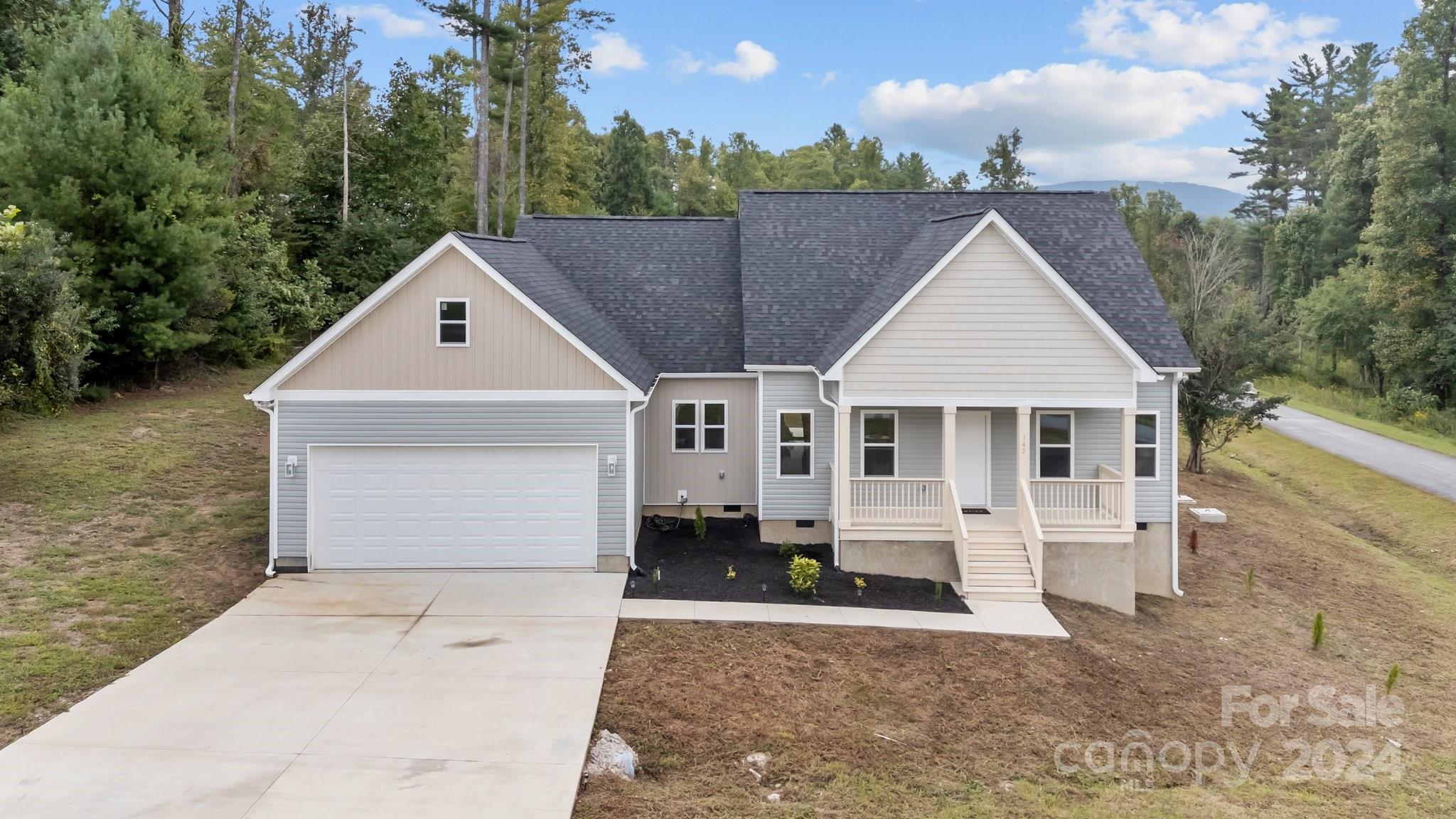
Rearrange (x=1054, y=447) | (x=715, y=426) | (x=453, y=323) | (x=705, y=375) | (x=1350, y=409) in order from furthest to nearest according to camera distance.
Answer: (x=1350, y=409)
(x=715, y=426)
(x=705, y=375)
(x=1054, y=447)
(x=453, y=323)

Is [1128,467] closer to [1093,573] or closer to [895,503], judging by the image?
[1093,573]

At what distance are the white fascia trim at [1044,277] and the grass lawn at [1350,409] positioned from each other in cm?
2055

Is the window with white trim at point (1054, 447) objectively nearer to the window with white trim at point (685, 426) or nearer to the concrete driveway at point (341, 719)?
the window with white trim at point (685, 426)

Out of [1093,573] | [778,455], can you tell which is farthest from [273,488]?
[1093,573]

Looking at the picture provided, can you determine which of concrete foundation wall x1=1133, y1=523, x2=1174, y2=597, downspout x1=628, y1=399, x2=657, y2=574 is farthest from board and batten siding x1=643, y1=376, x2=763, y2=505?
concrete foundation wall x1=1133, y1=523, x2=1174, y2=597

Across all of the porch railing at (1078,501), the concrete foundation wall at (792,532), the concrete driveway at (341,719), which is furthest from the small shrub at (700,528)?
the porch railing at (1078,501)

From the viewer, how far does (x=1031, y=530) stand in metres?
14.8

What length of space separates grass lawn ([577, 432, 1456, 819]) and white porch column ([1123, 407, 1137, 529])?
1.74 metres

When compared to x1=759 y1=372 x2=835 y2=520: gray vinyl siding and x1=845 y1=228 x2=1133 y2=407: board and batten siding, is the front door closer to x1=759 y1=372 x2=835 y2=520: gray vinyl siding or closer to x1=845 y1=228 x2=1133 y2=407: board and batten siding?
x1=845 y1=228 x2=1133 y2=407: board and batten siding

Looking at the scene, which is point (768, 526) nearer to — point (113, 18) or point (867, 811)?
point (867, 811)

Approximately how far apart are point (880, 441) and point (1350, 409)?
3937cm

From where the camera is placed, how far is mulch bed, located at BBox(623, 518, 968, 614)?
13711 millimetres

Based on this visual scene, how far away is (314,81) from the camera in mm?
52781

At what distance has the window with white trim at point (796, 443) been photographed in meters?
16.8
